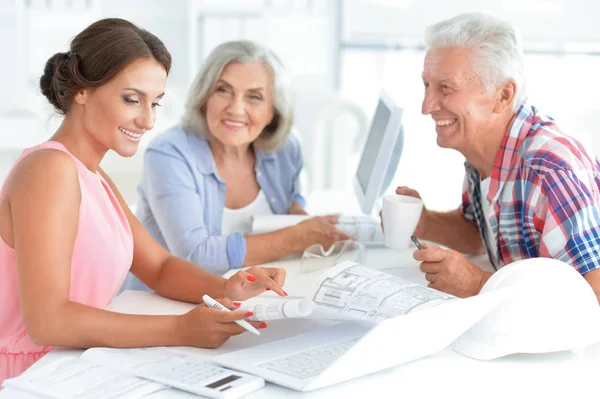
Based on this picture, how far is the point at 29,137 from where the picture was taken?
373 centimetres

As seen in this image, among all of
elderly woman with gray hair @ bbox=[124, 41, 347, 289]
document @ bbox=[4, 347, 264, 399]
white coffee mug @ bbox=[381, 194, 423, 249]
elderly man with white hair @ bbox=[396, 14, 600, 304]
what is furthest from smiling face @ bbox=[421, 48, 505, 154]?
document @ bbox=[4, 347, 264, 399]

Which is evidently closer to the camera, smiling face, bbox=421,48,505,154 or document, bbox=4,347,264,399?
document, bbox=4,347,264,399

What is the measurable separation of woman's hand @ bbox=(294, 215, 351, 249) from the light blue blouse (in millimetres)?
170

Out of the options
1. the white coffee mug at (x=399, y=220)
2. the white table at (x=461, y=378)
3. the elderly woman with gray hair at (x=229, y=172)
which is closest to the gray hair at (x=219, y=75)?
the elderly woman with gray hair at (x=229, y=172)

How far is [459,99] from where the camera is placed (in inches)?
76.6

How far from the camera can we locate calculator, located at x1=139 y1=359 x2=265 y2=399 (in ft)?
3.95

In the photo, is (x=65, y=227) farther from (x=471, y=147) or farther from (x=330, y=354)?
(x=471, y=147)

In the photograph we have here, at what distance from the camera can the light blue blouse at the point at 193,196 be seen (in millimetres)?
2117

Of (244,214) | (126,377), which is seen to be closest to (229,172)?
(244,214)

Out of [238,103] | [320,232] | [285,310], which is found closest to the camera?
[285,310]

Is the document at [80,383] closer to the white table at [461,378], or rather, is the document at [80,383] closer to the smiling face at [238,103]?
the white table at [461,378]

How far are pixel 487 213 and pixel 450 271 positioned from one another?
0.39 metres

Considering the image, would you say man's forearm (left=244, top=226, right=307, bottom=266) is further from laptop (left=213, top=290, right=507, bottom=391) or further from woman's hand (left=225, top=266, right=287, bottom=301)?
laptop (left=213, top=290, right=507, bottom=391)

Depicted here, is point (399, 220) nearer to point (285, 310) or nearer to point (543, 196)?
point (543, 196)
